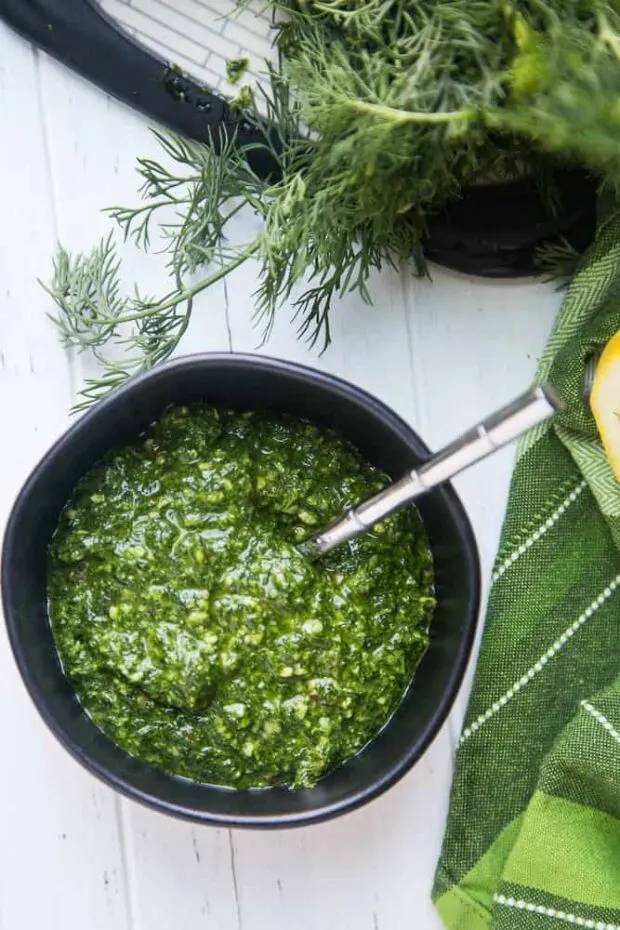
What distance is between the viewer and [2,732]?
58.5 inches

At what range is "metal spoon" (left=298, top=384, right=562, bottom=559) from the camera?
105 cm

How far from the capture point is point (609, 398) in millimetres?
1419

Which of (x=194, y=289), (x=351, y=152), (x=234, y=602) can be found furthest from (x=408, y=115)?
(x=234, y=602)

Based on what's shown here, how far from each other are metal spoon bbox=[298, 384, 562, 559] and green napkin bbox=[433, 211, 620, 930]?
12.2 inches

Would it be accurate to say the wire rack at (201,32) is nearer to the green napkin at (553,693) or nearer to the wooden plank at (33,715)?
the wooden plank at (33,715)

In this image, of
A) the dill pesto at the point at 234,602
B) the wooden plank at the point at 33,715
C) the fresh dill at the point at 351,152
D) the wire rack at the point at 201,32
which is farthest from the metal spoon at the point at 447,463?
the wire rack at the point at 201,32

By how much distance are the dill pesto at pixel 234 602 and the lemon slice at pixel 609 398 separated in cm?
27

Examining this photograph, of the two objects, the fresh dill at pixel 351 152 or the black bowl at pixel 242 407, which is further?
the black bowl at pixel 242 407

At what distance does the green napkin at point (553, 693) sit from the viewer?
4.80 feet

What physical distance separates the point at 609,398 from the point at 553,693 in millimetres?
404

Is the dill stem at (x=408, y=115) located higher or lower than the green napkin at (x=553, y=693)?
higher

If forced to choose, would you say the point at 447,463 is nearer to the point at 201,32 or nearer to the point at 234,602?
the point at 234,602

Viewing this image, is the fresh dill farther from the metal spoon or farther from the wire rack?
the metal spoon

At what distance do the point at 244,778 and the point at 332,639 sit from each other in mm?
220
